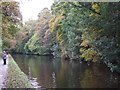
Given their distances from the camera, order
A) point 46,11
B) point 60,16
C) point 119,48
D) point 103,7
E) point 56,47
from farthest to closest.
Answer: point 46,11
point 56,47
point 60,16
point 103,7
point 119,48

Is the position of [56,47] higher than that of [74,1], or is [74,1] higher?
[74,1]

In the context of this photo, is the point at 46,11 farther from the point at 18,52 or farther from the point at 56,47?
the point at 18,52

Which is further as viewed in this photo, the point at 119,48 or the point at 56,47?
the point at 56,47

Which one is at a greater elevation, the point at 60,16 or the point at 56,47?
the point at 60,16

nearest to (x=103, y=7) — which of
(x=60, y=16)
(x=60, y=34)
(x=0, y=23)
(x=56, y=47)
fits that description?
(x=0, y=23)

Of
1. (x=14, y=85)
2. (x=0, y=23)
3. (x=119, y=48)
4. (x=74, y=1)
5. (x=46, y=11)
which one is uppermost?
(x=46, y=11)

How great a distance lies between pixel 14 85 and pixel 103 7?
998cm

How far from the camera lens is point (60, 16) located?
1953 inches

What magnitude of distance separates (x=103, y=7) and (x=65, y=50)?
30712mm

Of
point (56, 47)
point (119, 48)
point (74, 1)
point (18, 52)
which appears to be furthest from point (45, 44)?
point (119, 48)

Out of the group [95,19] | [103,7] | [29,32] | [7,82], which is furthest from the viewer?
[29,32]

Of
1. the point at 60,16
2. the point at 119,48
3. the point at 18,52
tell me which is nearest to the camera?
the point at 119,48

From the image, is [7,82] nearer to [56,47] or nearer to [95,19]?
[95,19]

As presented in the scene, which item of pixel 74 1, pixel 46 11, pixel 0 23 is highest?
pixel 46 11
